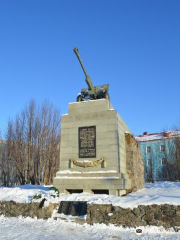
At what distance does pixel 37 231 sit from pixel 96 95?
7.95 m

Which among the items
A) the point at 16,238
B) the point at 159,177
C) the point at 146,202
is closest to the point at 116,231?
the point at 146,202

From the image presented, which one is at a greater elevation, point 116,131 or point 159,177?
point 116,131

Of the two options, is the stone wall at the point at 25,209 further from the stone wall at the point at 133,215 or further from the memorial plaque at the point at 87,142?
the memorial plaque at the point at 87,142

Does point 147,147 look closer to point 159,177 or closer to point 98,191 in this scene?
point 159,177

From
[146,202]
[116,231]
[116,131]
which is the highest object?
[116,131]

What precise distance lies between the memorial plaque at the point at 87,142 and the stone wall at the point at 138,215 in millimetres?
3586

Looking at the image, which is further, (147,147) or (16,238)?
(147,147)

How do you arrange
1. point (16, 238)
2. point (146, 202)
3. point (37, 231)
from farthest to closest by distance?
point (146, 202), point (37, 231), point (16, 238)

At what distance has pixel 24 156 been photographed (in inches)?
899

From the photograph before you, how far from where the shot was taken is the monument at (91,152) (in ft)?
32.3

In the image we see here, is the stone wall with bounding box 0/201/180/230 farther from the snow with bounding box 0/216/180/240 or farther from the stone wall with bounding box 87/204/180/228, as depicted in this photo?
the snow with bounding box 0/216/180/240

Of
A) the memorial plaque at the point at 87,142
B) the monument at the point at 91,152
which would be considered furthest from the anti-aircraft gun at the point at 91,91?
the memorial plaque at the point at 87,142

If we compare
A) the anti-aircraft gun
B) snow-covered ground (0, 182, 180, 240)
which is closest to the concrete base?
snow-covered ground (0, 182, 180, 240)

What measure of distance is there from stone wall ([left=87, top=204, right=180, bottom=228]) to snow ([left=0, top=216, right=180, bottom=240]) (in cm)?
19
